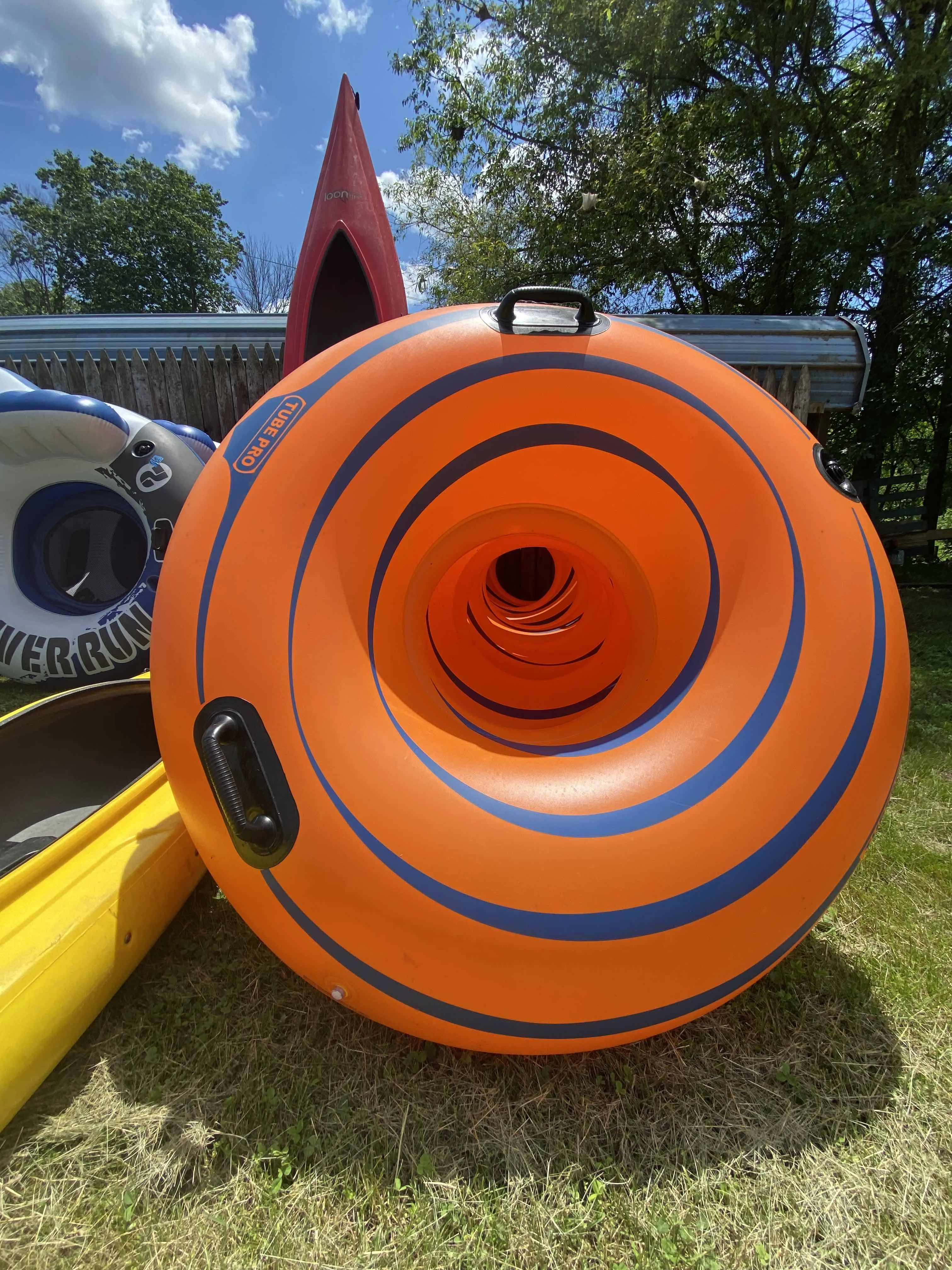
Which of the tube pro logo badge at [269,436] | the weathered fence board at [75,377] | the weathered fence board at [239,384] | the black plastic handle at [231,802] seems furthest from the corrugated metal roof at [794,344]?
the black plastic handle at [231,802]

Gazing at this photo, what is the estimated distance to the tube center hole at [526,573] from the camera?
3.23 m

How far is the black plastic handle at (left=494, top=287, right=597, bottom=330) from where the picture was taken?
1.17 m

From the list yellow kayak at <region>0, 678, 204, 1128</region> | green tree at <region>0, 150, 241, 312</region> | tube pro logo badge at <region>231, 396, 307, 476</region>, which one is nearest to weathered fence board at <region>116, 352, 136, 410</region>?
yellow kayak at <region>0, 678, 204, 1128</region>

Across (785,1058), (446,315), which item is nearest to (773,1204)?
(785,1058)

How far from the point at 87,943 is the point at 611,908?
37.6 inches

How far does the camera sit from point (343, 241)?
10.6ft

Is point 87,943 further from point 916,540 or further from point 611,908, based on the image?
point 916,540

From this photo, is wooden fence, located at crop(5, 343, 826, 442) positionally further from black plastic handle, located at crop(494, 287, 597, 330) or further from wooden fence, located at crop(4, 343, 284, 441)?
black plastic handle, located at crop(494, 287, 597, 330)

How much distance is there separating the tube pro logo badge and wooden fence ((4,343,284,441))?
352 centimetres

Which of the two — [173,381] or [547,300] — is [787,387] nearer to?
[547,300]

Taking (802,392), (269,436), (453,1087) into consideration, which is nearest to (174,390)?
(269,436)

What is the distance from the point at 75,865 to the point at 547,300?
1493 millimetres

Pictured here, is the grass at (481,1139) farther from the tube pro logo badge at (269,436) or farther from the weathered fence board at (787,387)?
the weathered fence board at (787,387)

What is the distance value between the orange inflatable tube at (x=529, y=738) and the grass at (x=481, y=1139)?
0.21 m
